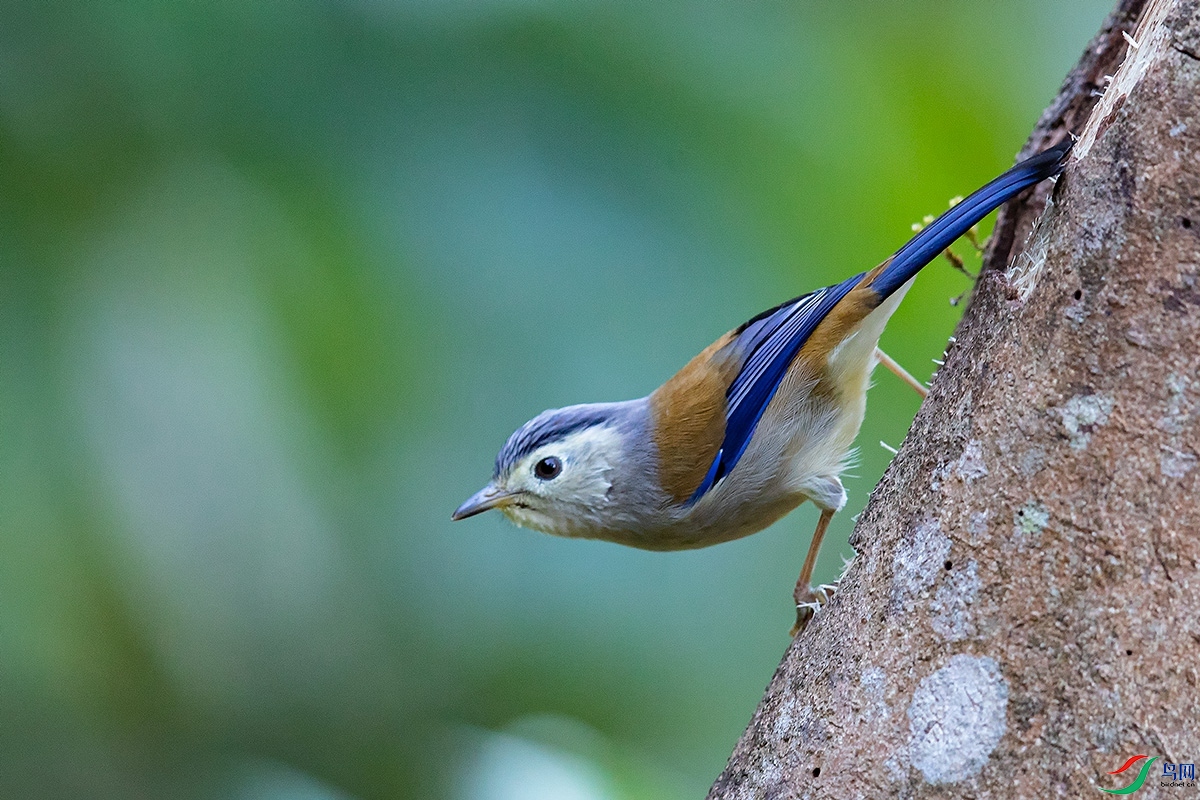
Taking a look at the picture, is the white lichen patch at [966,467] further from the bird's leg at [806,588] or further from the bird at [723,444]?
the bird at [723,444]

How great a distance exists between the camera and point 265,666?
3.77m

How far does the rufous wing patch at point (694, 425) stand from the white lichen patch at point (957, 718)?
155 centimetres

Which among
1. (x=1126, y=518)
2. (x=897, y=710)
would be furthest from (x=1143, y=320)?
(x=897, y=710)

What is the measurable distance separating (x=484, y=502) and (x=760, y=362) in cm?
109

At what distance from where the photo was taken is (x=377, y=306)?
371cm

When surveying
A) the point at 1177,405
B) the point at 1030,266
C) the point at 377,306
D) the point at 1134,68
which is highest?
the point at 377,306

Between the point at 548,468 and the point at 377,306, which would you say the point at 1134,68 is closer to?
the point at 548,468

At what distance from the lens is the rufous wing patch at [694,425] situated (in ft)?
11.3

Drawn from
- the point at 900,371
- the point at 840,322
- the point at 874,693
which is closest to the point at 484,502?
the point at 840,322

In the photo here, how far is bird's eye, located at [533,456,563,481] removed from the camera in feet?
11.9

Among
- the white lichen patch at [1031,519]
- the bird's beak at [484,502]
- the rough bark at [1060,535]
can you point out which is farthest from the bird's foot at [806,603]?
the bird's beak at [484,502]

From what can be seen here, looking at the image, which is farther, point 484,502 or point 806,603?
point 484,502

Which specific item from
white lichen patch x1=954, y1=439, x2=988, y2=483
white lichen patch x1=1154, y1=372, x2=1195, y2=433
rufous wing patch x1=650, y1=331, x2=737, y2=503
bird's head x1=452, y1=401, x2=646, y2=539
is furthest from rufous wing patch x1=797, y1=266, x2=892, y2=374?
white lichen patch x1=1154, y1=372, x2=1195, y2=433

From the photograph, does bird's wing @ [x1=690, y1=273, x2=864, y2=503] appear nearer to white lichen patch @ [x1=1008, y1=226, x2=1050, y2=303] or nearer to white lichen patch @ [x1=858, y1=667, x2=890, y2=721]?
white lichen patch @ [x1=1008, y1=226, x2=1050, y2=303]
